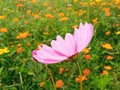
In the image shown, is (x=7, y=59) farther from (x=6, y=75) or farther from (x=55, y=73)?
(x=55, y=73)

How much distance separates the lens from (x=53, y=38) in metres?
2.47

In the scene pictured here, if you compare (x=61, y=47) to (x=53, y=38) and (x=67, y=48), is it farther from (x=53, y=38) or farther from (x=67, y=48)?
(x=53, y=38)

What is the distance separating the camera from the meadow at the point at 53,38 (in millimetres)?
1717

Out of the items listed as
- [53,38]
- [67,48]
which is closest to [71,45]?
[67,48]

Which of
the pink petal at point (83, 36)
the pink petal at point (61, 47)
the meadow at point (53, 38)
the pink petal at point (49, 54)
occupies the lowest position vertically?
the meadow at point (53, 38)

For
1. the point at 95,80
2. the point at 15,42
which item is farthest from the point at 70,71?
the point at 15,42

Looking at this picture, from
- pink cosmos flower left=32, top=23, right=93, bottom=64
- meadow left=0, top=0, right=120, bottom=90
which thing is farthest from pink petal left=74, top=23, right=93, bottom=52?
meadow left=0, top=0, right=120, bottom=90

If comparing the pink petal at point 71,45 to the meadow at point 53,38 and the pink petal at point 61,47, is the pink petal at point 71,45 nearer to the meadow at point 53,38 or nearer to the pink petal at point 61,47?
the pink petal at point 61,47

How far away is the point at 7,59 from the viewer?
2074mm

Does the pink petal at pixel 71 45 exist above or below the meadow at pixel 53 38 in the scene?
above

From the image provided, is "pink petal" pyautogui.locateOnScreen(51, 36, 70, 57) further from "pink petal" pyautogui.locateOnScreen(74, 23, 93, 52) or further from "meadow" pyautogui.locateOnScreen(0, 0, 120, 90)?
"meadow" pyautogui.locateOnScreen(0, 0, 120, 90)

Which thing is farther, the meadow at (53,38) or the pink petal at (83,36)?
the meadow at (53,38)

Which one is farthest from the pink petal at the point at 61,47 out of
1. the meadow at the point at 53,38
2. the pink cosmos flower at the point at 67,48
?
the meadow at the point at 53,38

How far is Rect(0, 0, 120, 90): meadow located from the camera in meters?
1.72
